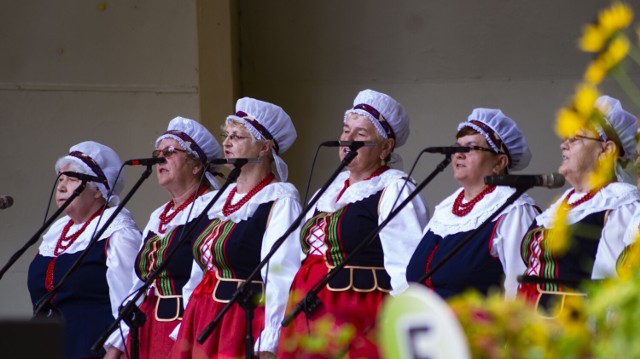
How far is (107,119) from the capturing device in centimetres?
663

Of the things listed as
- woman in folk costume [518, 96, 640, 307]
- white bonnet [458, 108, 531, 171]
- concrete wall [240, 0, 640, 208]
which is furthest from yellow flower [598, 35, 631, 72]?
concrete wall [240, 0, 640, 208]

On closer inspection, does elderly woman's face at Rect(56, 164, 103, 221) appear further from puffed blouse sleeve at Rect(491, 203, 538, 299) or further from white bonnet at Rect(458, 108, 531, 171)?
puffed blouse sleeve at Rect(491, 203, 538, 299)

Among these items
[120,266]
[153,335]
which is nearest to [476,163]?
[153,335]

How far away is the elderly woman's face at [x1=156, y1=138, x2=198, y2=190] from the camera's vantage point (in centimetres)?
469

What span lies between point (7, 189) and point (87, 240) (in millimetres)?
2000

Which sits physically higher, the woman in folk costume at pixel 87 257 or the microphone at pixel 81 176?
the microphone at pixel 81 176

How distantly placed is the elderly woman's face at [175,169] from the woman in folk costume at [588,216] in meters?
1.76

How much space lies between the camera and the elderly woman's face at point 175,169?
469 centimetres

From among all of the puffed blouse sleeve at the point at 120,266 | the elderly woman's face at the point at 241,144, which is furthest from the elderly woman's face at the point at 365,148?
the puffed blouse sleeve at the point at 120,266

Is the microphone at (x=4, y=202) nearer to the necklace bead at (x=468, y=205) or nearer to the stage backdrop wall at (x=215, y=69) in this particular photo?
the necklace bead at (x=468, y=205)

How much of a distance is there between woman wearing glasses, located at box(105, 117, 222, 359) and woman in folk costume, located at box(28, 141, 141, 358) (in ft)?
0.36

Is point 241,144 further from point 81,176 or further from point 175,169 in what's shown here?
point 81,176

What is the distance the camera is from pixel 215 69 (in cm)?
632

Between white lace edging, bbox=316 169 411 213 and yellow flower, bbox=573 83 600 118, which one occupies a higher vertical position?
white lace edging, bbox=316 169 411 213
